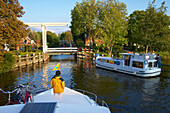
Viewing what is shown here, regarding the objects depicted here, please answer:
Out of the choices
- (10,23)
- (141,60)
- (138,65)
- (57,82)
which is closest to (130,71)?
(138,65)

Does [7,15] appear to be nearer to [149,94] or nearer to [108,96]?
[108,96]

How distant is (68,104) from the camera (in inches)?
207

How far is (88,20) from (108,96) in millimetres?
36375

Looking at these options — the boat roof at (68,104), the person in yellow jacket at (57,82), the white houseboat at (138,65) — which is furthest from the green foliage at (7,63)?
the person in yellow jacket at (57,82)

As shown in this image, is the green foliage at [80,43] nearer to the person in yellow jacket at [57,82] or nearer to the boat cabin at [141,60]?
the boat cabin at [141,60]

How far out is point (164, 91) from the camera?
13.9 metres

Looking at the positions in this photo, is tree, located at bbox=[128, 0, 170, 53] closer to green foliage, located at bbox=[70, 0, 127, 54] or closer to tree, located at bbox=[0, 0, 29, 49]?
green foliage, located at bbox=[70, 0, 127, 54]

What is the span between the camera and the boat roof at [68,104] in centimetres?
473

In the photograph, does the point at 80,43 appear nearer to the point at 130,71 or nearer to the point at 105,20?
the point at 105,20

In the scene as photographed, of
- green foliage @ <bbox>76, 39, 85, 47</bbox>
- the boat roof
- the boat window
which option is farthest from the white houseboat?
green foliage @ <bbox>76, 39, 85, 47</bbox>

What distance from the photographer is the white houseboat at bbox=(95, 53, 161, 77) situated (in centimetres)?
1934

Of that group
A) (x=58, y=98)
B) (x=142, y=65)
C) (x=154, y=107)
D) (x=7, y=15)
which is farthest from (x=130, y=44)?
(x=58, y=98)

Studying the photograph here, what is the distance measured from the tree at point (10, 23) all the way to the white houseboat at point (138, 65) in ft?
55.4

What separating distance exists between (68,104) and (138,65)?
1753 centimetres
